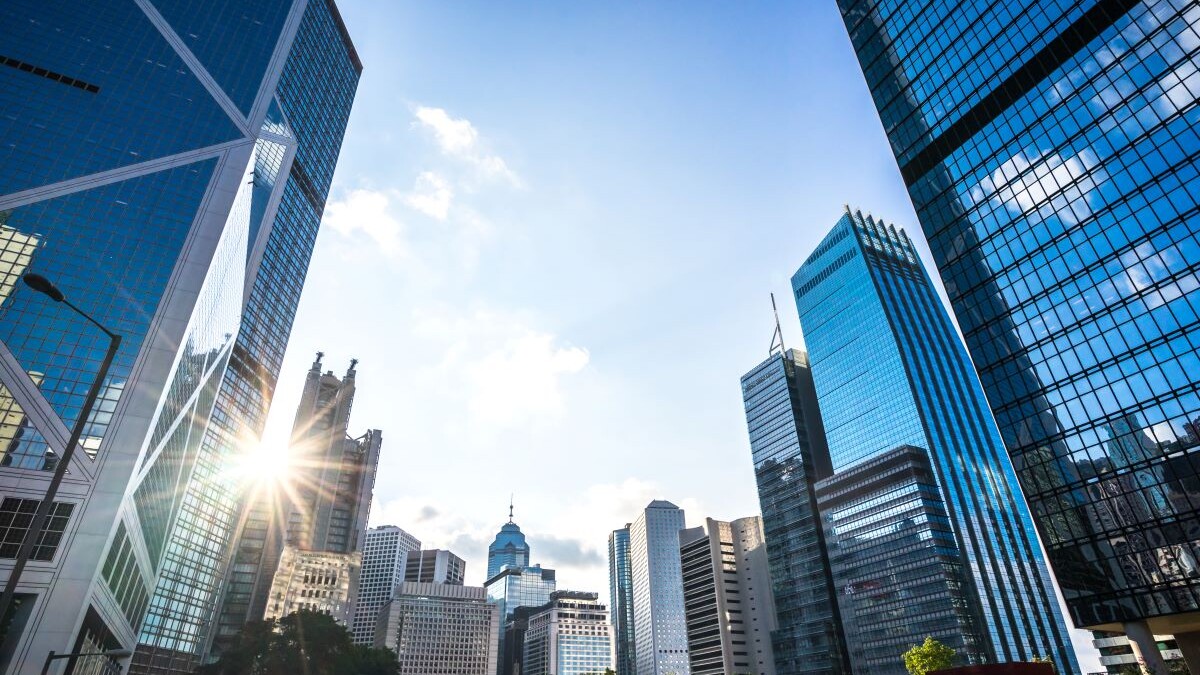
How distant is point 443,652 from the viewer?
19038cm

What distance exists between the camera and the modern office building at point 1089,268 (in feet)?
148

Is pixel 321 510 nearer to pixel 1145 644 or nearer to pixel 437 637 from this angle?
pixel 437 637

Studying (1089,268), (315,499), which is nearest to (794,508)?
(1089,268)

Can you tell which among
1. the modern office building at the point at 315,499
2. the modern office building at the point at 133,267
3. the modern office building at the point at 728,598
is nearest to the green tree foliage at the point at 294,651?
the modern office building at the point at 133,267

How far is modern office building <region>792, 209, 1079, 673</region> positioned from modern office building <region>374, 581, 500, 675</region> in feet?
376

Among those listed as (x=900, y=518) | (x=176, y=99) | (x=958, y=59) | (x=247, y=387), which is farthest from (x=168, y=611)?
(x=958, y=59)

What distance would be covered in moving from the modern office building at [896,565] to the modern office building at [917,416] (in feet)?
1.99

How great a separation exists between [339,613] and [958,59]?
15362cm

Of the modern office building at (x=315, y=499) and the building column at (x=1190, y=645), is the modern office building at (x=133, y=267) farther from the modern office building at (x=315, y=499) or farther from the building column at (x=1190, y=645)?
the building column at (x=1190, y=645)

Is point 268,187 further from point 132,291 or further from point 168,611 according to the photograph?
point 168,611

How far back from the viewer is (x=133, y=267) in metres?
67.2

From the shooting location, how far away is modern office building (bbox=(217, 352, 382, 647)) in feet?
488

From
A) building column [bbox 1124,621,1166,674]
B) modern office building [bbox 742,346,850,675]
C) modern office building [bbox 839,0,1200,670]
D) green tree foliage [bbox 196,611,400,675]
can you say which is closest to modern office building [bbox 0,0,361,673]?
green tree foliage [bbox 196,611,400,675]

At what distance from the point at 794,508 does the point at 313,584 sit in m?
109
